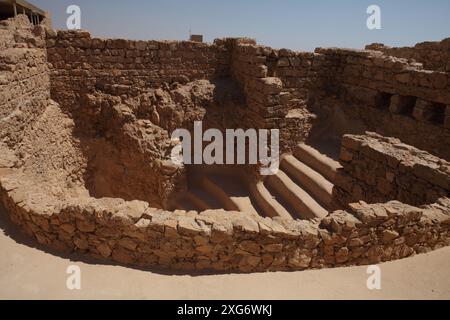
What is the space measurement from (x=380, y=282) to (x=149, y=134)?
274 inches

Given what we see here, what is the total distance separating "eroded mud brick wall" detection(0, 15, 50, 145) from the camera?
6.96 meters

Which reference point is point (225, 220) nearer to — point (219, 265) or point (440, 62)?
point (219, 265)

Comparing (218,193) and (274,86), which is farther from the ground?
(274,86)

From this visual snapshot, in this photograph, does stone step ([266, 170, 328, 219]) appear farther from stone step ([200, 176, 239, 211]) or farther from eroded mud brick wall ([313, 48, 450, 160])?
eroded mud brick wall ([313, 48, 450, 160])

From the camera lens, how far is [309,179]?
8.38 m

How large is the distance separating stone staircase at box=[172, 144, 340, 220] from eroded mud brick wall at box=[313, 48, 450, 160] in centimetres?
194

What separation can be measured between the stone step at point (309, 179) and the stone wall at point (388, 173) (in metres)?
0.83

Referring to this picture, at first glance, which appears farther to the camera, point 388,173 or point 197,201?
point 197,201

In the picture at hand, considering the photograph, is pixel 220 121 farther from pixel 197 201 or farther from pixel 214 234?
pixel 214 234

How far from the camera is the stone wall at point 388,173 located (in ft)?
17.4

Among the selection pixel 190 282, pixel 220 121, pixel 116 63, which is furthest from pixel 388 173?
pixel 116 63

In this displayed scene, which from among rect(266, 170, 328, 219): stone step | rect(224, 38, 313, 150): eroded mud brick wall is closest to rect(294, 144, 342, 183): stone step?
rect(224, 38, 313, 150): eroded mud brick wall

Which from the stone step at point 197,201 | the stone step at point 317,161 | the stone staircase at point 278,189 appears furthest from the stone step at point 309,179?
the stone step at point 197,201

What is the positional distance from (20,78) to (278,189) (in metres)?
6.63
